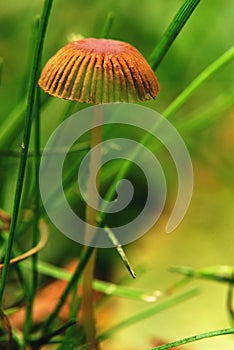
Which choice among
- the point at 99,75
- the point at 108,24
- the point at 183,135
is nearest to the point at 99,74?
the point at 99,75

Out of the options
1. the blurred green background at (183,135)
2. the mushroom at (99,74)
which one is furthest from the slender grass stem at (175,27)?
the blurred green background at (183,135)

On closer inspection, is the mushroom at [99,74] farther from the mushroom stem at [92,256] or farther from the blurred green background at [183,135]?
the blurred green background at [183,135]

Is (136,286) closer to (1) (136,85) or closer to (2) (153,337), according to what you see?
(2) (153,337)

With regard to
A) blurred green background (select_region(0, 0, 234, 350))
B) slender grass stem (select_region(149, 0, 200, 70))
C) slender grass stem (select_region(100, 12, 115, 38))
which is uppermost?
slender grass stem (select_region(149, 0, 200, 70))

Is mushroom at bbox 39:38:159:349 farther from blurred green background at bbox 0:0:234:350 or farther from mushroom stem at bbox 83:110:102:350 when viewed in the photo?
blurred green background at bbox 0:0:234:350

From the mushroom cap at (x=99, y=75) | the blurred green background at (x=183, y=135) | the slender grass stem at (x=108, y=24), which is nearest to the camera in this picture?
the mushroom cap at (x=99, y=75)

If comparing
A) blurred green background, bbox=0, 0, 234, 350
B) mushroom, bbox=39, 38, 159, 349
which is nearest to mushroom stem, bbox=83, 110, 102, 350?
mushroom, bbox=39, 38, 159, 349

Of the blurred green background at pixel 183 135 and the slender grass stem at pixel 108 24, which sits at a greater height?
the slender grass stem at pixel 108 24
